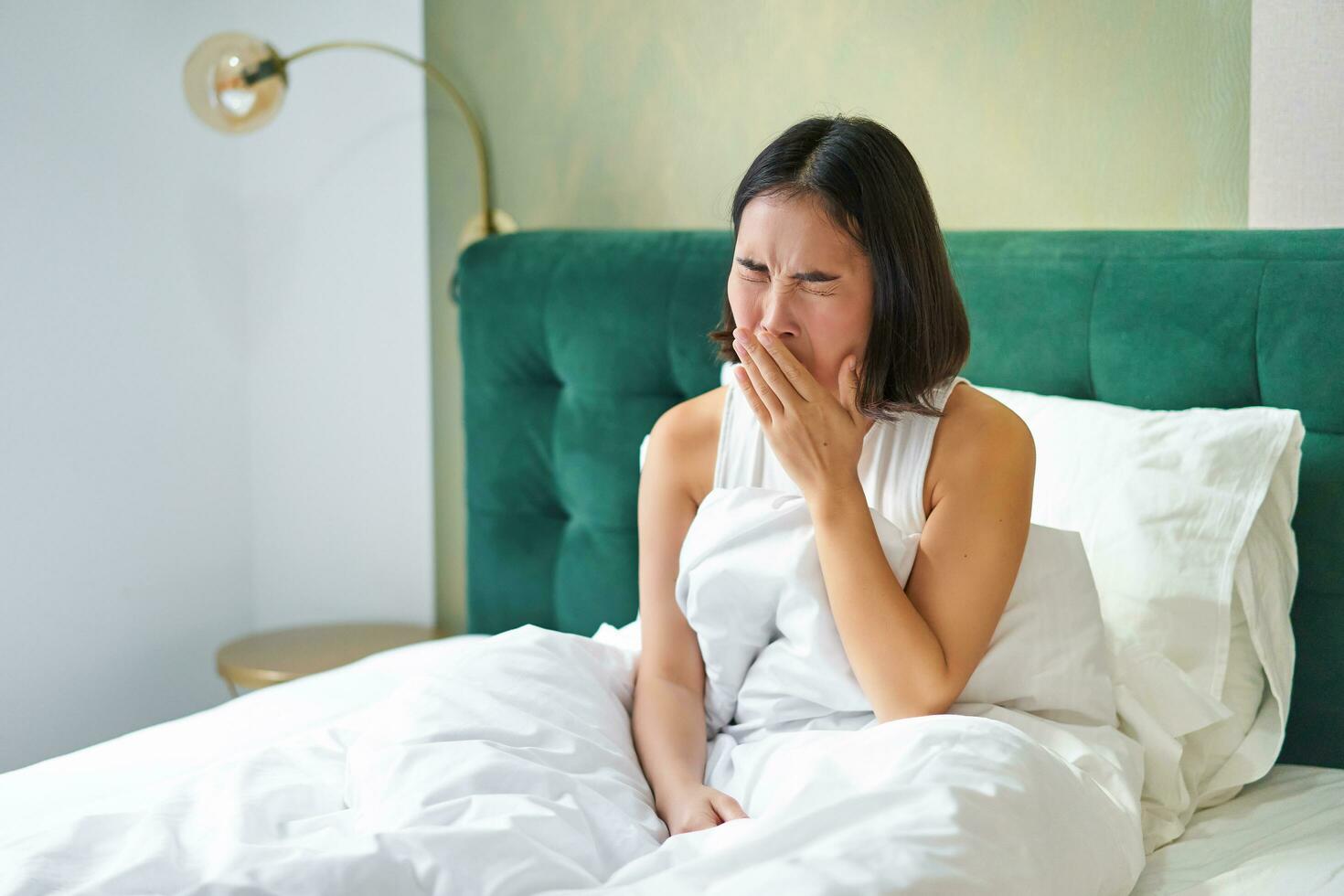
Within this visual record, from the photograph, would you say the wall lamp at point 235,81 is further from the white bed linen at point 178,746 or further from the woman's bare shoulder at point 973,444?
the woman's bare shoulder at point 973,444

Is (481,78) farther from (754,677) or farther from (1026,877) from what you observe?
(1026,877)

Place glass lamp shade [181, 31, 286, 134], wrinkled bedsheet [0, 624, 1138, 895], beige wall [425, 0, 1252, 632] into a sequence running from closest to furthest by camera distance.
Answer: wrinkled bedsheet [0, 624, 1138, 895], beige wall [425, 0, 1252, 632], glass lamp shade [181, 31, 286, 134]

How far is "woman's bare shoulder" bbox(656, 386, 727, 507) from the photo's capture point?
1.52 meters

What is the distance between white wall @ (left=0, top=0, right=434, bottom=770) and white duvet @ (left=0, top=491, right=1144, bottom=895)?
4.09 feet

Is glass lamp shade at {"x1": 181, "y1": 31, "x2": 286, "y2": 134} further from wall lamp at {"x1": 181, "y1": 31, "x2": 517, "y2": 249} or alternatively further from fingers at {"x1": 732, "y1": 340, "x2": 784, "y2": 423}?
fingers at {"x1": 732, "y1": 340, "x2": 784, "y2": 423}

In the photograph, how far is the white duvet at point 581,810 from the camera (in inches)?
38.3

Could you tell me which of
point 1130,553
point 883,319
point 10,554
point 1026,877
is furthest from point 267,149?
point 1026,877

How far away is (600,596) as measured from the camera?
2.16 metres

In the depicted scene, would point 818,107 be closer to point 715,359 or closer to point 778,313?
point 715,359

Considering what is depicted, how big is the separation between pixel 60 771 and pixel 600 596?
88 centimetres

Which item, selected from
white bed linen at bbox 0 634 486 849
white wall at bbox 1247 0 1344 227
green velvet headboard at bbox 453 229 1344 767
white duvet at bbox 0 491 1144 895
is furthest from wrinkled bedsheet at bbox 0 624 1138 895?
white wall at bbox 1247 0 1344 227

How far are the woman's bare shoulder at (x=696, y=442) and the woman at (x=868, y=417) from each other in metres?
0.13

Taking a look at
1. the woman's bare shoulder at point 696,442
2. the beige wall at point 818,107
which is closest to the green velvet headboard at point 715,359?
the beige wall at point 818,107

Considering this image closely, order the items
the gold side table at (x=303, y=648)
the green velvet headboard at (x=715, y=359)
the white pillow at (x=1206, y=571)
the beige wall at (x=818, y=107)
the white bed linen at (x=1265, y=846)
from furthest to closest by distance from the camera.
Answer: the gold side table at (x=303, y=648) → the beige wall at (x=818, y=107) → the green velvet headboard at (x=715, y=359) → the white pillow at (x=1206, y=571) → the white bed linen at (x=1265, y=846)
